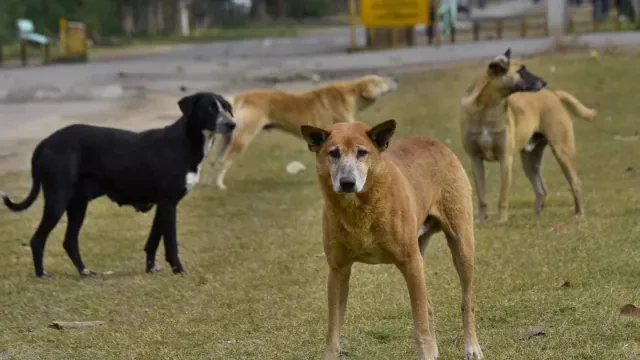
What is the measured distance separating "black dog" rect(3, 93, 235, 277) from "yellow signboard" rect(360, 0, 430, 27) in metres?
24.2

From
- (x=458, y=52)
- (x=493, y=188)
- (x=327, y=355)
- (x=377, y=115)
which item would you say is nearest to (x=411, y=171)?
(x=327, y=355)

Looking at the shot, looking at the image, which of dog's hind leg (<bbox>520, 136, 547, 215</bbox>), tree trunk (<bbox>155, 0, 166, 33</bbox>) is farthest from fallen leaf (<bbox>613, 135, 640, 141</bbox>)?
tree trunk (<bbox>155, 0, 166, 33</bbox>)

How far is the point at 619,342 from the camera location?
5758 mm

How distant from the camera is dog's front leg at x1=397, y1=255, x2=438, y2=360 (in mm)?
5383

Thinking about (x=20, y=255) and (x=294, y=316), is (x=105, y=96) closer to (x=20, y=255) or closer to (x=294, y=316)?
(x=20, y=255)

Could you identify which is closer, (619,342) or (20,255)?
(619,342)

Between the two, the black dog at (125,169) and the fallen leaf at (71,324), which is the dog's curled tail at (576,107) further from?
the fallen leaf at (71,324)

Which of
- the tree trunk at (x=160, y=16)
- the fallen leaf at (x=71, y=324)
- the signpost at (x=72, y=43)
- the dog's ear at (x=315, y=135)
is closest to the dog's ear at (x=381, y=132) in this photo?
the dog's ear at (x=315, y=135)

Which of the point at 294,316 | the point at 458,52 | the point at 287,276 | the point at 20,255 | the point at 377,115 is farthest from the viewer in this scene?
Result: the point at 458,52

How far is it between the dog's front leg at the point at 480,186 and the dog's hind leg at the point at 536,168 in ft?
1.99

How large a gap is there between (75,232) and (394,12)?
988 inches

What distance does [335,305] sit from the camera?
5555 millimetres

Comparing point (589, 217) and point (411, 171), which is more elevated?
point (411, 171)

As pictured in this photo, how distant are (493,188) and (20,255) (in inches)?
215
